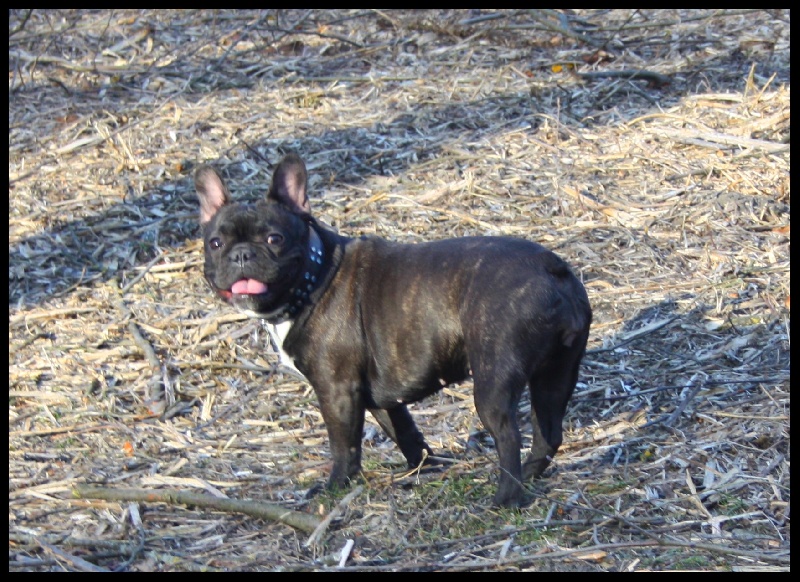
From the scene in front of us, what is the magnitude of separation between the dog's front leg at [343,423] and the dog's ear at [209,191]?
4.48ft

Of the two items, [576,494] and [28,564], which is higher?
[28,564]

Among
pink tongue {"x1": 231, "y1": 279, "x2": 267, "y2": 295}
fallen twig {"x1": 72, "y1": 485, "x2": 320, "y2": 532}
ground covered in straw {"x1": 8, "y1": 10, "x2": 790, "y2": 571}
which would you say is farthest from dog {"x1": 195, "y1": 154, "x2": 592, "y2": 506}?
fallen twig {"x1": 72, "y1": 485, "x2": 320, "y2": 532}

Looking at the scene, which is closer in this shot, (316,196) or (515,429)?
(515,429)

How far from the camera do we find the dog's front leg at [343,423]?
644 centimetres

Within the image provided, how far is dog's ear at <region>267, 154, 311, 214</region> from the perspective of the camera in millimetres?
6672

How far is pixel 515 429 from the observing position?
231 inches

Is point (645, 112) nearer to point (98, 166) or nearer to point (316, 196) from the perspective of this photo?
point (316, 196)

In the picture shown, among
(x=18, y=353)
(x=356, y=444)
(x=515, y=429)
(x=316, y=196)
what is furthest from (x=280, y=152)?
(x=515, y=429)

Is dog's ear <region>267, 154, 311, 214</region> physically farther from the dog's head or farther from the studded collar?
the studded collar

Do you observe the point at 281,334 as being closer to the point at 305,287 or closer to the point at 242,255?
the point at 305,287

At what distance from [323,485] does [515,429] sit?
1.44 m

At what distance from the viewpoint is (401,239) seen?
1002 cm

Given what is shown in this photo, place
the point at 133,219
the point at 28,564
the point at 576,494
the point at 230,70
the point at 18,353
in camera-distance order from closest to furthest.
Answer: the point at 28,564
the point at 576,494
the point at 18,353
the point at 133,219
the point at 230,70

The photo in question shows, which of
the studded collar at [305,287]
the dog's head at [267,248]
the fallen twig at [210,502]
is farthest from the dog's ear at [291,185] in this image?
the fallen twig at [210,502]
